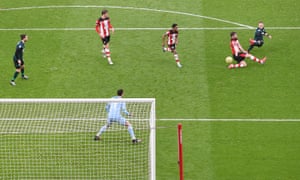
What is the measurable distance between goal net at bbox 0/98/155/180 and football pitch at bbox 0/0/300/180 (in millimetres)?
825

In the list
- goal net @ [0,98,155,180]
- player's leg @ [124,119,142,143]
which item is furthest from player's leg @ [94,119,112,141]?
player's leg @ [124,119,142,143]

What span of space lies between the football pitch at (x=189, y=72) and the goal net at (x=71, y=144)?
825mm

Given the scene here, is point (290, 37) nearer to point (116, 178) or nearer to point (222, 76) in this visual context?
point (222, 76)

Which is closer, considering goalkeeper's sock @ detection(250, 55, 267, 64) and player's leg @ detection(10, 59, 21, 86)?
player's leg @ detection(10, 59, 21, 86)

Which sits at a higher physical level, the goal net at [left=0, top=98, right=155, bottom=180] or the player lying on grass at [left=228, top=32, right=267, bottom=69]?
the player lying on grass at [left=228, top=32, right=267, bottom=69]

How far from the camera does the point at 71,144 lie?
70.2ft

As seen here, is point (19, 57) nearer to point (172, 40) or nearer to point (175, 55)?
point (172, 40)

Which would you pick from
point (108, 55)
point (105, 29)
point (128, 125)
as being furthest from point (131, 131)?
point (105, 29)

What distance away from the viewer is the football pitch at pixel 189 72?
70.4ft

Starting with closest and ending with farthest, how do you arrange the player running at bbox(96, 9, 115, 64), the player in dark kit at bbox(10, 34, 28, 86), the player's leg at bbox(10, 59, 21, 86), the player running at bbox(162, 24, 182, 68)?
the player in dark kit at bbox(10, 34, 28, 86), the player's leg at bbox(10, 59, 21, 86), the player running at bbox(162, 24, 182, 68), the player running at bbox(96, 9, 115, 64)

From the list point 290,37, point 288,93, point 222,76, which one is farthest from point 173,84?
point 290,37

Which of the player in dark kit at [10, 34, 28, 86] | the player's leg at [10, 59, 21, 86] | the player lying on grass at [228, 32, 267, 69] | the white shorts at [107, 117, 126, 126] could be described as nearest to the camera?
the white shorts at [107, 117, 126, 126]

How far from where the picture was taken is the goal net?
2058 centimetres

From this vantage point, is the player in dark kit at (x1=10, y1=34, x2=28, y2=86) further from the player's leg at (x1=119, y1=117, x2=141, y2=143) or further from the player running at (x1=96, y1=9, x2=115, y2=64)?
the player's leg at (x1=119, y1=117, x2=141, y2=143)
